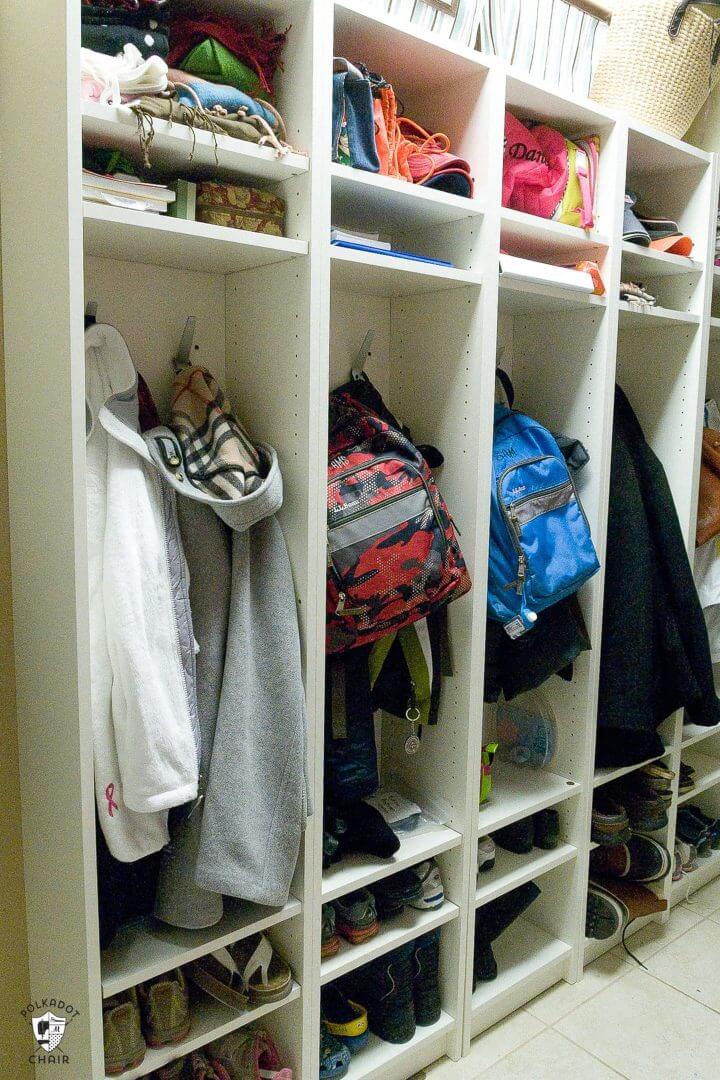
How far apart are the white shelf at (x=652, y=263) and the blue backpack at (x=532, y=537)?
60 cm

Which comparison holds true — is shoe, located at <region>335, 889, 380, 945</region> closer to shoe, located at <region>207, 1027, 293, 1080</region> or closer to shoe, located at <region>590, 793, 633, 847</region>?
shoe, located at <region>207, 1027, 293, 1080</region>

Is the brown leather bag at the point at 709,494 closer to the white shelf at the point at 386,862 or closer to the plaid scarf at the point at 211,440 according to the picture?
the white shelf at the point at 386,862

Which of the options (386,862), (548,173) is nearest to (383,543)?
(386,862)

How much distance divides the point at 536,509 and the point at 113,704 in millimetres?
1045

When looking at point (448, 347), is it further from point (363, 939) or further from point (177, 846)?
point (363, 939)

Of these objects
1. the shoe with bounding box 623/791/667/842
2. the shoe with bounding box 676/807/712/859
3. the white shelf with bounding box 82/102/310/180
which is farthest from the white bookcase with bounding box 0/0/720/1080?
the shoe with bounding box 676/807/712/859

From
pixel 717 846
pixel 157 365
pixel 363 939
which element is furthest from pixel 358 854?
pixel 717 846

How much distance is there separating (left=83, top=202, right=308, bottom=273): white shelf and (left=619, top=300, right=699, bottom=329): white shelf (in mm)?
1026

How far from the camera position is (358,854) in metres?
1.70

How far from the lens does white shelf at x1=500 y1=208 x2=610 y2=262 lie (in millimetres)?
1758

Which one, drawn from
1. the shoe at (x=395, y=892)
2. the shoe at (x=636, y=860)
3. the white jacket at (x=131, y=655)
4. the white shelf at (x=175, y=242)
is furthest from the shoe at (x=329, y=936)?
the white shelf at (x=175, y=242)

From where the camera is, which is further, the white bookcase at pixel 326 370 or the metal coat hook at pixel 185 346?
the metal coat hook at pixel 185 346

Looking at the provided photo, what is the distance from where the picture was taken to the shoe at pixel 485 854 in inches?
77.4

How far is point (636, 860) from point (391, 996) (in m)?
0.95
